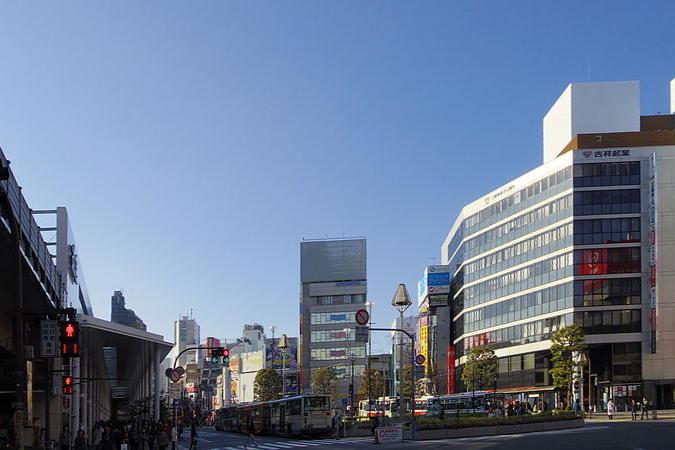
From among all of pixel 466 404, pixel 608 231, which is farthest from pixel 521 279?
pixel 466 404

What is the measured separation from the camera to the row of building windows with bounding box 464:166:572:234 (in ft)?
291

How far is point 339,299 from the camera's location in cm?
15225

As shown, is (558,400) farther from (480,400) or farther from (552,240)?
(480,400)

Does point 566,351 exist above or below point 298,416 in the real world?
above

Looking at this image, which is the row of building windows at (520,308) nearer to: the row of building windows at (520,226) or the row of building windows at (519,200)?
the row of building windows at (520,226)

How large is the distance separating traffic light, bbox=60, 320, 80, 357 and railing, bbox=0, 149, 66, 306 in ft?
9.34

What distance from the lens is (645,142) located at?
8512 centimetres

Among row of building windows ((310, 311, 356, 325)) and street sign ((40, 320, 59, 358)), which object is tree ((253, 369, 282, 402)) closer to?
row of building windows ((310, 311, 356, 325))

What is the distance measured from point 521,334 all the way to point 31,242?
74514 millimetres

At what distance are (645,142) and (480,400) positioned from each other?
→ 34.2 m

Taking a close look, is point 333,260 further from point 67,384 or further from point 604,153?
point 67,384

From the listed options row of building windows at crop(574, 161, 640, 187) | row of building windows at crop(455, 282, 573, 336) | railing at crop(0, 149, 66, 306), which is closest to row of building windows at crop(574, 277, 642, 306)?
row of building windows at crop(455, 282, 573, 336)

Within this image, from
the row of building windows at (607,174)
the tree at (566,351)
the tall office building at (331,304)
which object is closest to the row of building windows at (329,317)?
the tall office building at (331,304)

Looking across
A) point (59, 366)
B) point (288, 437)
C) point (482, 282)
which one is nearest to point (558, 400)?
point (482, 282)
